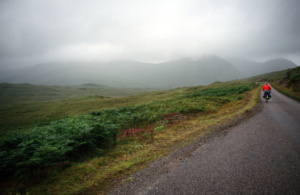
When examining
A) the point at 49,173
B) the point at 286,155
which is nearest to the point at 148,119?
the point at 49,173

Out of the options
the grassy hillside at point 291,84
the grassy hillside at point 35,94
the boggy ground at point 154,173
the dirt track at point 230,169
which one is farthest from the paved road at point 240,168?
the grassy hillside at point 35,94

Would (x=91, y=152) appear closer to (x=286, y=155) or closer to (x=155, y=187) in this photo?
(x=155, y=187)

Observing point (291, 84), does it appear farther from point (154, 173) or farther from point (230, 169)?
point (154, 173)

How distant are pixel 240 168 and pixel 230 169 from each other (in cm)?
41

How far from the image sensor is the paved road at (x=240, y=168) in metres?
4.35

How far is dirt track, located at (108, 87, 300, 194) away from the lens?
14.4ft

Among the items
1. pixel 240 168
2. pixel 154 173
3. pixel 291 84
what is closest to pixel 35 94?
pixel 154 173

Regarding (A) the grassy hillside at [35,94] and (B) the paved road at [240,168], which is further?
(A) the grassy hillside at [35,94]

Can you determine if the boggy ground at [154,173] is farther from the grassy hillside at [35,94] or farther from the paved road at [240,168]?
the grassy hillside at [35,94]

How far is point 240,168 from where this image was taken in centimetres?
527

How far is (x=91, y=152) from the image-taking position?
27.5 ft

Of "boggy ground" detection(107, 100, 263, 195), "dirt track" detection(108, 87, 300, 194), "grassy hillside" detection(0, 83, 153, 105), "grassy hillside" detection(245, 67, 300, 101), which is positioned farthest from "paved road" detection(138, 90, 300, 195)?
"grassy hillside" detection(0, 83, 153, 105)

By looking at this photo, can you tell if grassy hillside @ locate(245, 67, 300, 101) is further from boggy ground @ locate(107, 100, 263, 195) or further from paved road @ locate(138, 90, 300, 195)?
boggy ground @ locate(107, 100, 263, 195)

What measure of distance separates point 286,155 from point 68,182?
963cm
